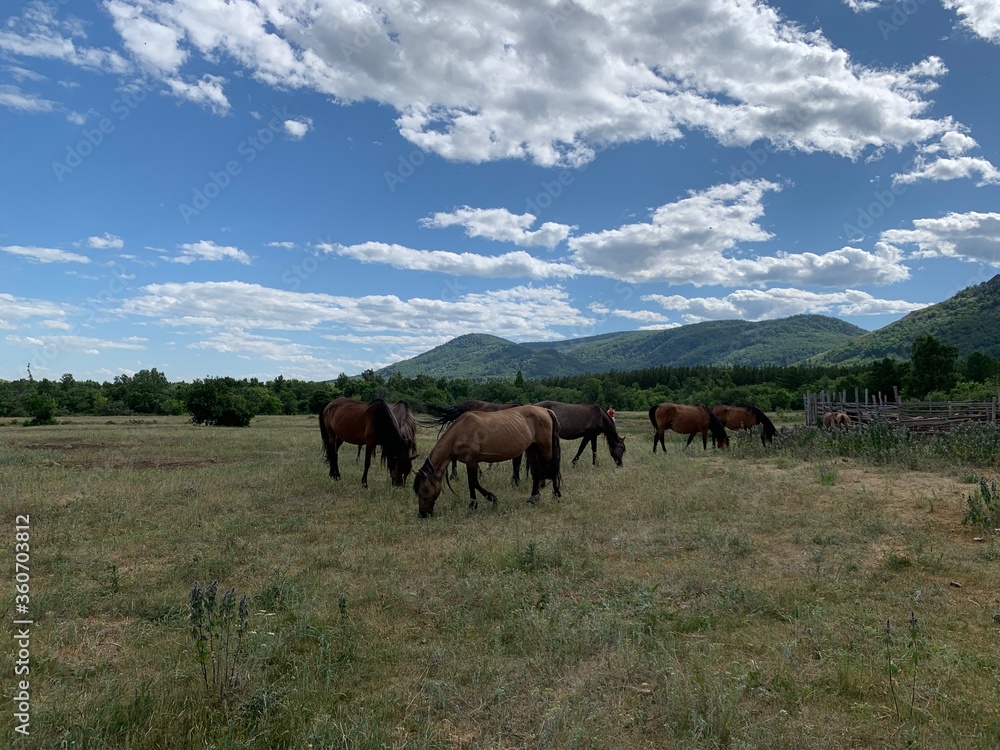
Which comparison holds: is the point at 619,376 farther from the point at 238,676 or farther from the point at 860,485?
the point at 238,676

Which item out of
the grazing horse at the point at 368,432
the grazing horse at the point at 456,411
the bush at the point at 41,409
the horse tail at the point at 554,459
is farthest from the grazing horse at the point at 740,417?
the bush at the point at 41,409

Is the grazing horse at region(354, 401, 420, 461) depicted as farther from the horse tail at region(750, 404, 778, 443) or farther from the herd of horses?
the horse tail at region(750, 404, 778, 443)

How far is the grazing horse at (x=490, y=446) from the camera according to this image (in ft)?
30.2

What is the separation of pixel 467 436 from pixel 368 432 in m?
3.86

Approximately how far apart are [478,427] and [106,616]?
5.94 metres

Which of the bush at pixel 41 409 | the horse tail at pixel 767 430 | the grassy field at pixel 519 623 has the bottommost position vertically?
the grassy field at pixel 519 623

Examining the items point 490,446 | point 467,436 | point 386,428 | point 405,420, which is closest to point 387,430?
point 386,428

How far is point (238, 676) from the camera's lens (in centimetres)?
358

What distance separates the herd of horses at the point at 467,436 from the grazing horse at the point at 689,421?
6.68 m

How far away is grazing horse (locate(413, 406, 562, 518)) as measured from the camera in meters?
9.21

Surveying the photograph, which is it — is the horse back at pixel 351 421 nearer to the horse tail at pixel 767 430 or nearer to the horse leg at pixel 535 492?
the horse leg at pixel 535 492

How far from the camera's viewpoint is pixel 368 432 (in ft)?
41.3

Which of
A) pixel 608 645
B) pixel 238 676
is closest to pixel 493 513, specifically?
pixel 608 645

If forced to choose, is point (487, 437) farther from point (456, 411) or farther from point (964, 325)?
point (964, 325)
